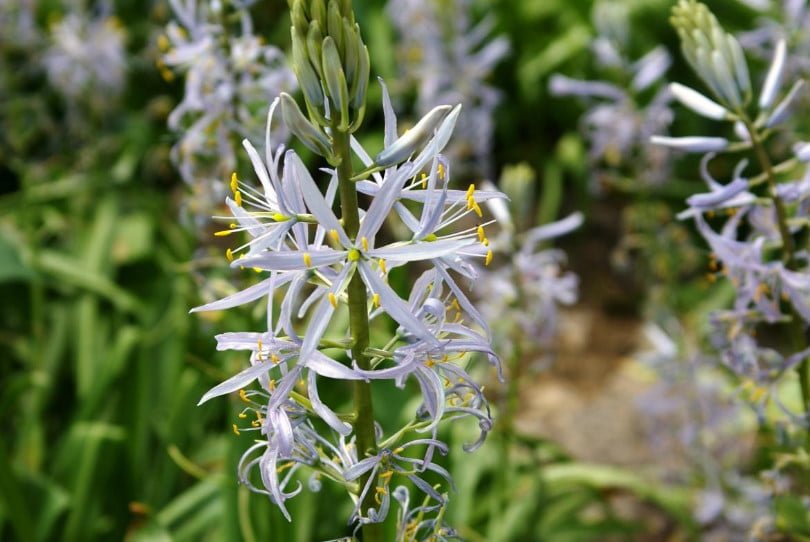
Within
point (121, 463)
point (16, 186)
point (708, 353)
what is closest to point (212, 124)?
point (121, 463)

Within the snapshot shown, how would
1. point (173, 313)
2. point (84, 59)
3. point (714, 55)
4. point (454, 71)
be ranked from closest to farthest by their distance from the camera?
point (714, 55) < point (173, 313) < point (454, 71) < point (84, 59)

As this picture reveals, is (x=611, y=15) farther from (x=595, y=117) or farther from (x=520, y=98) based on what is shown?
(x=520, y=98)

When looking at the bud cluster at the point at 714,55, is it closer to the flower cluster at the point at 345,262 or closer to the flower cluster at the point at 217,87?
the flower cluster at the point at 345,262

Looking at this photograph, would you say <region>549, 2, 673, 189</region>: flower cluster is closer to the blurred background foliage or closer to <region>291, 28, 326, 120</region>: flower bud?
the blurred background foliage

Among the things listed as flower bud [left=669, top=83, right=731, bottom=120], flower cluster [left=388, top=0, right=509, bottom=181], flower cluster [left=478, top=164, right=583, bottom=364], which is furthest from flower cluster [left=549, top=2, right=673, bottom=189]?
flower bud [left=669, top=83, right=731, bottom=120]

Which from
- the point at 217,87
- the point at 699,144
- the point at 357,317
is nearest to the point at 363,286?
the point at 357,317

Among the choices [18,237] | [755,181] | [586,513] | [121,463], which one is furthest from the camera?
[18,237]

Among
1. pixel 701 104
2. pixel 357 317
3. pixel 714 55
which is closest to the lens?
pixel 357 317

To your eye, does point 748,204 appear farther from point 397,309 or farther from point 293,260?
point 293,260
